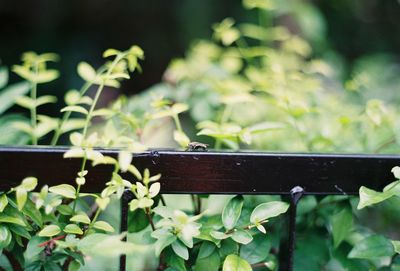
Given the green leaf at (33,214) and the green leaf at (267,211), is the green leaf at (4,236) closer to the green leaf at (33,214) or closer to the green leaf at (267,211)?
the green leaf at (33,214)

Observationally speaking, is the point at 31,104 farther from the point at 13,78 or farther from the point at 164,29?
the point at 164,29

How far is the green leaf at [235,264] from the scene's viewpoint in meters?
0.69

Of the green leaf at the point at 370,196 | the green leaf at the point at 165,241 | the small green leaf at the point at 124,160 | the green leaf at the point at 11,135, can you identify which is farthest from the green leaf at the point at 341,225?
the green leaf at the point at 11,135

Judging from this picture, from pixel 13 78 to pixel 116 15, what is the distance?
3.56 feet

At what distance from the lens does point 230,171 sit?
75 centimetres

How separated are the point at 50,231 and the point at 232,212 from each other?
0.92 ft

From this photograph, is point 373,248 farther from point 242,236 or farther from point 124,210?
point 124,210

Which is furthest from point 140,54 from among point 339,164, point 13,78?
point 13,78

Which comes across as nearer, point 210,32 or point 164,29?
point 210,32

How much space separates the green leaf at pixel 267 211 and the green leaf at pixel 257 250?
84 millimetres

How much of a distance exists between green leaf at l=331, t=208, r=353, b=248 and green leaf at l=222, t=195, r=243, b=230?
196 millimetres

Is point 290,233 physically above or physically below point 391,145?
below

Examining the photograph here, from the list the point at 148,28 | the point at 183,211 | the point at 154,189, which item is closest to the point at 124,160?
the point at 154,189

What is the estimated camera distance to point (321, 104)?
1258mm
